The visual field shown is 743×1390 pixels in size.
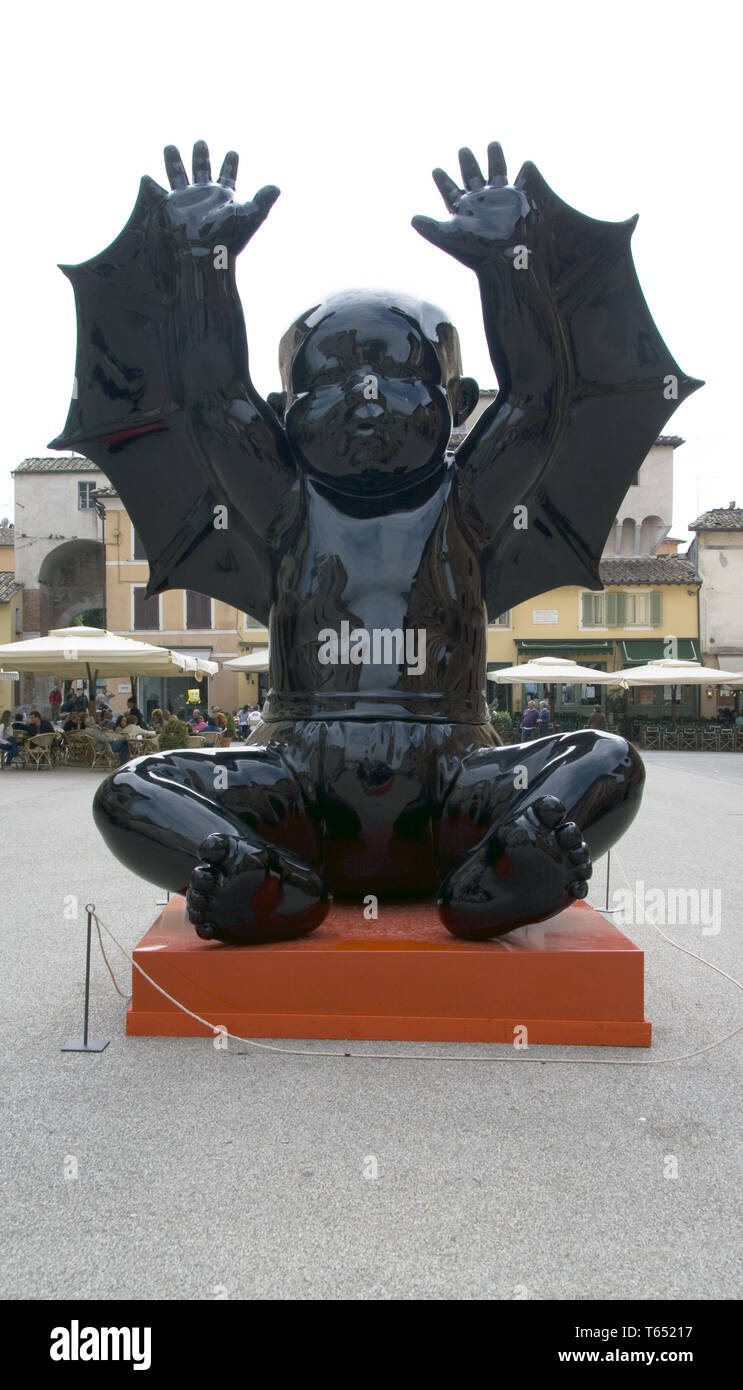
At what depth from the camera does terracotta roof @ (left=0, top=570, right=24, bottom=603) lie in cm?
3167

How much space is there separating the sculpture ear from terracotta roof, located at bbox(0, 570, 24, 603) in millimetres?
30725

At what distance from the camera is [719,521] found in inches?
1176

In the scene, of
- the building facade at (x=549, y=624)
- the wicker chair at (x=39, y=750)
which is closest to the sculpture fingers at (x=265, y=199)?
the wicker chair at (x=39, y=750)

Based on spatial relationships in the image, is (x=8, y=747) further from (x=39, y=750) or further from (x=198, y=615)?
(x=198, y=615)

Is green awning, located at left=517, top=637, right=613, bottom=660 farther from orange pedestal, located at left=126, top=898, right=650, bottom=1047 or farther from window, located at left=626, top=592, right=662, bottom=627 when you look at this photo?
orange pedestal, located at left=126, top=898, right=650, bottom=1047

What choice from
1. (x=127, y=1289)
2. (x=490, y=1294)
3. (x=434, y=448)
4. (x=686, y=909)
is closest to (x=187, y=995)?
(x=127, y=1289)

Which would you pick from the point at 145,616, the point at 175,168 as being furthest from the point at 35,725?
the point at 175,168

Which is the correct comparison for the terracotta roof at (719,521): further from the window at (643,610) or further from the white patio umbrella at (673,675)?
the white patio umbrella at (673,675)

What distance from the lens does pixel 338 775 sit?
2.80 m

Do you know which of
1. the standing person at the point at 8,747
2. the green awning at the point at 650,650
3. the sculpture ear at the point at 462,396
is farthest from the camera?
the green awning at the point at 650,650

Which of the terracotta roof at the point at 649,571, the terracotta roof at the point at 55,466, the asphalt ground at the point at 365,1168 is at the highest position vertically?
the terracotta roof at the point at 55,466

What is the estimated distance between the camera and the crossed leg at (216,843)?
2463 mm

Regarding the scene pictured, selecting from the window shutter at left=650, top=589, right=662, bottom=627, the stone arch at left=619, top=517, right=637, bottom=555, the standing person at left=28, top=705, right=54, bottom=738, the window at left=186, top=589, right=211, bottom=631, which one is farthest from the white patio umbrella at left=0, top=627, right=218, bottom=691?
the stone arch at left=619, top=517, right=637, bottom=555

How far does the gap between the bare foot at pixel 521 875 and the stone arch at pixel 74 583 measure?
113 ft
